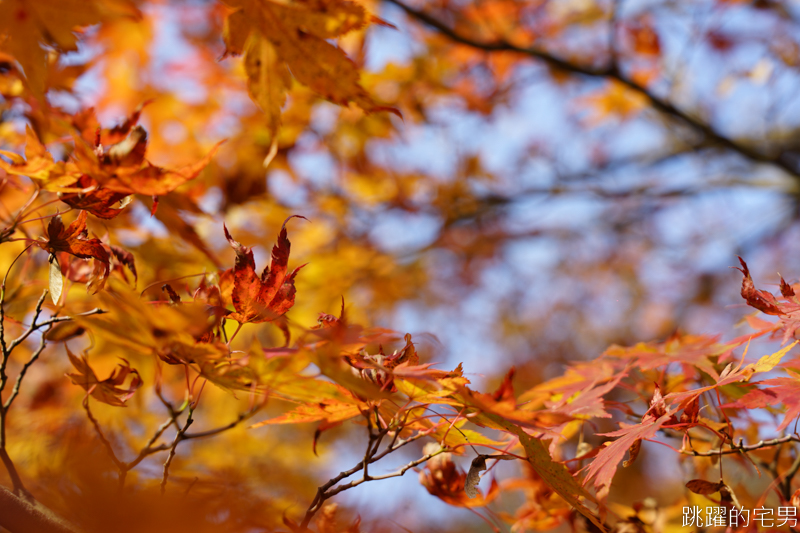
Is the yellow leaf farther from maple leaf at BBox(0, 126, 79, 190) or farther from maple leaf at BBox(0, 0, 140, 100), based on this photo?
maple leaf at BBox(0, 126, 79, 190)

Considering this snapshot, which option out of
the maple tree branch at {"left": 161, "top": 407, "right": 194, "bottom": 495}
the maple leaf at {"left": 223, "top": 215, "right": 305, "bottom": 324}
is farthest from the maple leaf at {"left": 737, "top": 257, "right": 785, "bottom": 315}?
the maple tree branch at {"left": 161, "top": 407, "right": 194, "bottom": 495}

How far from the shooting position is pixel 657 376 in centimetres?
75

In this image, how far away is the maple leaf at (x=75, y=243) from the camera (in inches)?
19.5

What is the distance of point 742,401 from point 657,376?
8.3 inches

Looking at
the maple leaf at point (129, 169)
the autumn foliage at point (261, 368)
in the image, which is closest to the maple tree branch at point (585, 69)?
the autumn foliage at point (261, 368)

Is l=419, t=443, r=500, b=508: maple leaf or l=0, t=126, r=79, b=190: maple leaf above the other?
l=0, t=126, r=79, b=190: maple leaf

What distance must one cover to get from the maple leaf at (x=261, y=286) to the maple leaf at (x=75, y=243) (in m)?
0.14

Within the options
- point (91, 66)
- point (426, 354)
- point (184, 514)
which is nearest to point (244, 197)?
point (91, 66)

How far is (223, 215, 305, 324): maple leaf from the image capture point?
1.54 feet

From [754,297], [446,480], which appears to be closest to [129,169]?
[446,480]

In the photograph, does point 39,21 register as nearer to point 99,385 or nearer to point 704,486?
point 99,385

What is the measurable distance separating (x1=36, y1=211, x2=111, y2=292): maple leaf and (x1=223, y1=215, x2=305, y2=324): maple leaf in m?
0.14

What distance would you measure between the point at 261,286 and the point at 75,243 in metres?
0.20

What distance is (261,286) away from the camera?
48cm
